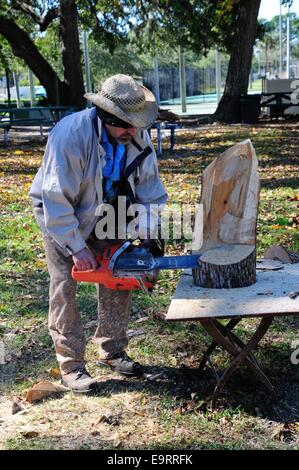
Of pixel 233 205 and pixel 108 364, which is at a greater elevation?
pixel 233 205

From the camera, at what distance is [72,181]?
3803 millimetres

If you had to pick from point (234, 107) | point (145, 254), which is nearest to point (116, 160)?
point (145, 254)

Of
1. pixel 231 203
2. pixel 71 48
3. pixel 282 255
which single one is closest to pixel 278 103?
pixel 71 48

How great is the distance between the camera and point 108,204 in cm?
405

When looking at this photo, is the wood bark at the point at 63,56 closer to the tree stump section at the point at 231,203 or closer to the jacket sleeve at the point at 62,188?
the tree stump section at the point at 231,203

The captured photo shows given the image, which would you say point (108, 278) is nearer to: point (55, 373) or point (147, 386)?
point (147, 386)

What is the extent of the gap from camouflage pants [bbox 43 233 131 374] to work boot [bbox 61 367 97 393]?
39mm

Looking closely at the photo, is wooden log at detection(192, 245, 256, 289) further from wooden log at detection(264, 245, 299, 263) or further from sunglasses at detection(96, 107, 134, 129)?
sunglasses at detection(96, 107, 134, 129)

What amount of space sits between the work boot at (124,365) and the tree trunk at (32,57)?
66.3ft

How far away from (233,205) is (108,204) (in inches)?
37.5

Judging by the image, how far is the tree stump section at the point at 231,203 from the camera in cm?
437

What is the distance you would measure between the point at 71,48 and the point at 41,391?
67.0 ft

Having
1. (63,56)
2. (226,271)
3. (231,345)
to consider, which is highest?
(63,56)
